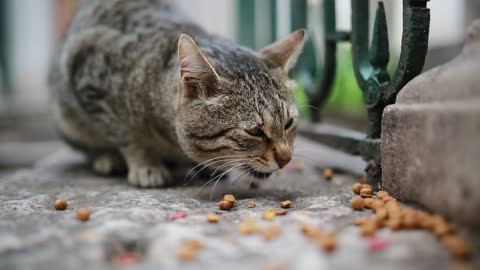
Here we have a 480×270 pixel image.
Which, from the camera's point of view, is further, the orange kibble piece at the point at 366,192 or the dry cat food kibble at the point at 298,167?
the dry cat food kibble at the point at 298,167

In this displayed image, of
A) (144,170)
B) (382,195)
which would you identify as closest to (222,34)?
(144,170)

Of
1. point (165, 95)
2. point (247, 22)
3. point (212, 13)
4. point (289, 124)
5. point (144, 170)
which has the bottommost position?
point (144, 170)

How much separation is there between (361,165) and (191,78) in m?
1.18

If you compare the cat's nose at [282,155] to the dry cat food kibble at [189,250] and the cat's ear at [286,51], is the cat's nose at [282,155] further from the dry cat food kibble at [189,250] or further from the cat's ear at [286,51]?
the dry cat food kibble at [189,250]

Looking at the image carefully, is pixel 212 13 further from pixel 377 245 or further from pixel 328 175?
pixel 377 245

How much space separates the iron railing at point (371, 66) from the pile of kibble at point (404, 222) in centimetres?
37

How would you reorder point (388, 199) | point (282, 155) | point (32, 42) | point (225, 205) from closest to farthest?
1. point (388, 199)
2. point (225, 205)
3. point (282, 155)
4. point (32, 42)

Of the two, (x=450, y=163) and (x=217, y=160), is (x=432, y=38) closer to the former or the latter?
(x=217, y=160)

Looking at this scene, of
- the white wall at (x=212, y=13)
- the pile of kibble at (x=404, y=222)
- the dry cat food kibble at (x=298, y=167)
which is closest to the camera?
the pile of kibble at (x=404, y=222)

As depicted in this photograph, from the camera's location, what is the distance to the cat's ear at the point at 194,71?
6.39ft

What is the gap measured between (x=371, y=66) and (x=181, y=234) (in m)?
1.28

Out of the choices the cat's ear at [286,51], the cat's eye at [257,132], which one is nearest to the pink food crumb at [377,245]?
the cat's eye at [257,132]

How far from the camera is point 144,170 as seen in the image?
8.14ft

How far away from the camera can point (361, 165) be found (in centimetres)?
268
